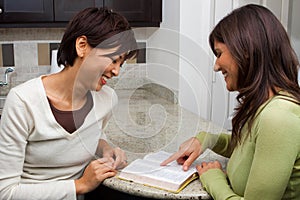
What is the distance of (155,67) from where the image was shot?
240 centimetres

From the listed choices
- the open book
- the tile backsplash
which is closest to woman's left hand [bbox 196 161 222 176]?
the open book

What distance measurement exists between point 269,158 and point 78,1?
65.7 inches

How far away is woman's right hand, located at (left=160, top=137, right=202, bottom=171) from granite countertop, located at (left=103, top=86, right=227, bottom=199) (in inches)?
3.1

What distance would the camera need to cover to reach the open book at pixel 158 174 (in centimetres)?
118

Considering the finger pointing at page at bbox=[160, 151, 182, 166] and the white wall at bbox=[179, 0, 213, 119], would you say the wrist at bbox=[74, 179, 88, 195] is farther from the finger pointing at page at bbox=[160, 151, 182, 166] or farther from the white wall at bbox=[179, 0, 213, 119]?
the white wall at bbox=[179, 0, 213, 119]

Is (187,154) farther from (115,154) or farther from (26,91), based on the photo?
(26,91)

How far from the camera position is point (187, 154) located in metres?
1.36

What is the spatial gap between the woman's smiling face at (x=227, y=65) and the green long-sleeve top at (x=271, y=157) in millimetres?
123

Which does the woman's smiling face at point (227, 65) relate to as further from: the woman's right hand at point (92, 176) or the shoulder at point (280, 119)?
the woman's right hand at point (92, 176)

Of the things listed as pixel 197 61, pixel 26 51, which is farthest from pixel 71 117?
pixel 26 51

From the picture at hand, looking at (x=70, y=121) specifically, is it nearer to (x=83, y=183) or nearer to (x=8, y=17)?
(x=83, y=183)

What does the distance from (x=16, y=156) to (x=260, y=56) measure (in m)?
0.74

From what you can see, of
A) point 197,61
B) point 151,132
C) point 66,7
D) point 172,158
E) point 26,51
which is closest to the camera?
point 172,158

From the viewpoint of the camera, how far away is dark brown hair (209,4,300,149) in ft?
3.55
